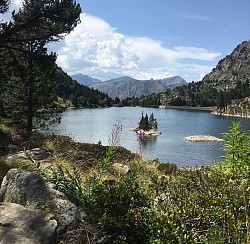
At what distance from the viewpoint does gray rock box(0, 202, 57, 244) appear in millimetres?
3715

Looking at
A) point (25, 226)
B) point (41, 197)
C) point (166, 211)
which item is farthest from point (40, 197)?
point (166, 211)

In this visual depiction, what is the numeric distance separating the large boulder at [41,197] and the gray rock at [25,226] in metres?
0.18

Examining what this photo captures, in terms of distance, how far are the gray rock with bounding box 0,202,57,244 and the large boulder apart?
0.18 meters

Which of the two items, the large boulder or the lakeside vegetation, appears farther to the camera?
the large boulder

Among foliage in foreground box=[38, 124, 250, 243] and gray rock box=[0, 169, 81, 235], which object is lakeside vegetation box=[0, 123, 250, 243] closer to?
foliage in foreground box=[38, 124, 250, 243]

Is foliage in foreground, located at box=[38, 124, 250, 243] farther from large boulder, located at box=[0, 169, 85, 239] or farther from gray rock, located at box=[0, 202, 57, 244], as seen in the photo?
gray rock, located at box=[0, 202, 57, 244]

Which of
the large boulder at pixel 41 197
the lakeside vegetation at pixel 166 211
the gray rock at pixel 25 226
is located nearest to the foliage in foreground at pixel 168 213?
the lakeside vegetation at pixel 166 211

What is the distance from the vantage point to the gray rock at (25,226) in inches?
146

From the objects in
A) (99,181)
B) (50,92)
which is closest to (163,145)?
(50,92)

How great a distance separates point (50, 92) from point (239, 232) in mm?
28112

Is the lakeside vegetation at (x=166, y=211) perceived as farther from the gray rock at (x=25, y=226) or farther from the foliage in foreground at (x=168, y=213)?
the gray rock at (x=25, y=226)

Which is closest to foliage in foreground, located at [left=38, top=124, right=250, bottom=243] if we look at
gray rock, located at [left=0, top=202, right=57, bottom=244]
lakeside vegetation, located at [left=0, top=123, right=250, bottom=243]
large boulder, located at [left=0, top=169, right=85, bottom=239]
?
lakeside vegetation, located at [left=0, top=123, right=250, bottom=243]

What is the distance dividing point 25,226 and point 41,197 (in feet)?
2.63

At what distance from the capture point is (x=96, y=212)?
4418 millimetres
